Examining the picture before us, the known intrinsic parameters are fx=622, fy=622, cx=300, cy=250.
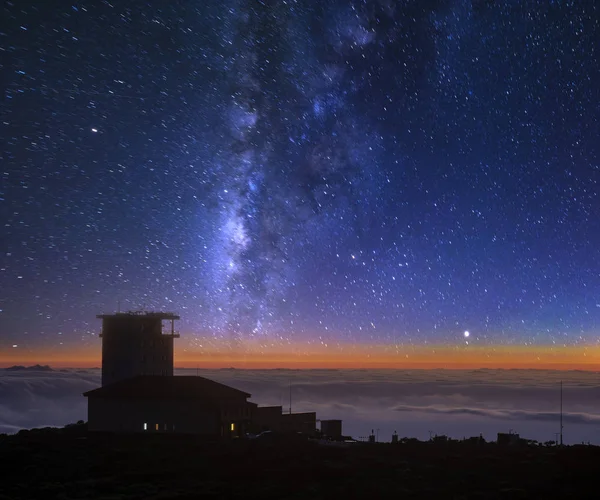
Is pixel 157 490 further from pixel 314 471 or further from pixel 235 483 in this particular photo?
pixel 314 471

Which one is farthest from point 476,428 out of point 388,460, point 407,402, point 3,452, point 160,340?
point 3,452

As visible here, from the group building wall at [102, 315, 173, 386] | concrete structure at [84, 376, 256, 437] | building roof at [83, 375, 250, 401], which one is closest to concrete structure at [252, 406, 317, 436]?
concrete structure at [84, 376, 256, 437]

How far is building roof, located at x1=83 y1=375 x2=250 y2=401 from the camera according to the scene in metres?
40.6

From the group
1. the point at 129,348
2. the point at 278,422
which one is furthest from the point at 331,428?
the point at 129,348

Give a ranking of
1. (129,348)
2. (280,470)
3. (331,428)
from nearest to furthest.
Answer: (280,470), (331,428), (129,348)

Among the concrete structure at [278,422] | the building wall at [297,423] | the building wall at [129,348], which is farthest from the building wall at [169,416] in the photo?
the building wall at [129,348]

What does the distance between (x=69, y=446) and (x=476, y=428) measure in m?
97.6

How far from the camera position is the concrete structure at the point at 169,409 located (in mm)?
39625

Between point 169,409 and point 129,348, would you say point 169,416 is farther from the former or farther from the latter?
point 129,348

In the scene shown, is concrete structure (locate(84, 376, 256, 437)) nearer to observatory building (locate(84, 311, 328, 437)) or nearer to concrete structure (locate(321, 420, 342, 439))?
observatory building (locate(84, 311, 328, 437))

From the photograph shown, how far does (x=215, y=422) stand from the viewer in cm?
3953

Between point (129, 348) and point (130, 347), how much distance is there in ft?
0.37

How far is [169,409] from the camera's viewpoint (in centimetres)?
4016

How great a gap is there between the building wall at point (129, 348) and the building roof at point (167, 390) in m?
6.71
